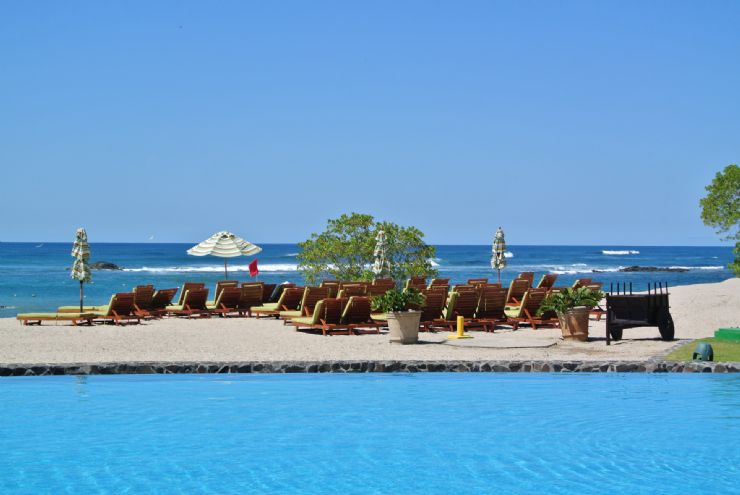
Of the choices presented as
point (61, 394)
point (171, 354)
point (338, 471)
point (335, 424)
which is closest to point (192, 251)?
point (171, 354)

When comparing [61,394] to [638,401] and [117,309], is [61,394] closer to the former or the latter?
[638,401]

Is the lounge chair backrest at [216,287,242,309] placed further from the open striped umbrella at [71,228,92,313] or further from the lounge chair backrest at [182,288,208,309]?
the open striped umbrella at [71,228,92,313]

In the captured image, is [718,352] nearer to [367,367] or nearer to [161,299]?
[367,367]

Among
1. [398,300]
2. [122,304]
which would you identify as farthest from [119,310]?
[398,300]

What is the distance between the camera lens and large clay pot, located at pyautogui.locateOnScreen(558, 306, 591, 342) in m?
14.3

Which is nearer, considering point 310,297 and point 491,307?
point 491,307

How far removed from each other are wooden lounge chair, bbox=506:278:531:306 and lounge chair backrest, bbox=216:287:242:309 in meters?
5.96

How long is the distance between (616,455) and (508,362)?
3344mm

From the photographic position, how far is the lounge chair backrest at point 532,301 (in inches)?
679

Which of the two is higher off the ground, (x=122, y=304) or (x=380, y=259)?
(x=380, y=259)

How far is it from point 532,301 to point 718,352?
211 inches

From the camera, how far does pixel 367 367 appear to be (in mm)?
11484

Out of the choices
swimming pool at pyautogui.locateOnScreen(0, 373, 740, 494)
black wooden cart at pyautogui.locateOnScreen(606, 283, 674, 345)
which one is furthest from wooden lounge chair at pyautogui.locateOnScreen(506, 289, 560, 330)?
swimming pool at pyautogui.locateOnScreen(0, 373, 740, 494)

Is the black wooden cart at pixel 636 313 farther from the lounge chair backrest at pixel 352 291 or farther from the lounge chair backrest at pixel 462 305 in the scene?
the lounge chair backrest at pixel 352 291
